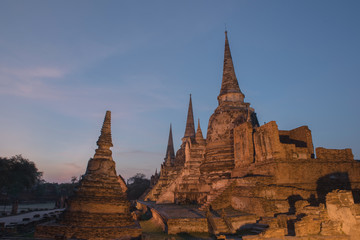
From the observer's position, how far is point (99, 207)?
965 centimetres

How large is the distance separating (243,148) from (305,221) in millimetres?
8884

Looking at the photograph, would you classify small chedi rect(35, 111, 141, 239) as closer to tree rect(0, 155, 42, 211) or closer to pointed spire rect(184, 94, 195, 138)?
pointed spire rect(184, 94, 195, 138)

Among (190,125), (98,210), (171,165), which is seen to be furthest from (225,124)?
(171,165)

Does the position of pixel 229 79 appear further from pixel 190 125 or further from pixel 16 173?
pixel 16 173

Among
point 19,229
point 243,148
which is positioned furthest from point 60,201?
point 243,148

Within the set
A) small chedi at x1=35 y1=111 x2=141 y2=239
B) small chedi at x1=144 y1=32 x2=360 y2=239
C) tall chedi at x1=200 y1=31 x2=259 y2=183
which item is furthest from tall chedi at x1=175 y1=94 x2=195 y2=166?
small chedi at x1=35 y1=111 x2=141 y2=239

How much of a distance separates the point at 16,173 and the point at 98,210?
33781mm

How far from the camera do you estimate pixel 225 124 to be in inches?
844

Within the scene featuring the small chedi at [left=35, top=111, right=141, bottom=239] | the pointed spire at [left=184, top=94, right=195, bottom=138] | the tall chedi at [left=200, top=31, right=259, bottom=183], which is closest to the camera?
the small chedi at [left=35, top=111, right=141, bottom=239]

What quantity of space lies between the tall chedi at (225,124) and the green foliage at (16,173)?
29.5 meters

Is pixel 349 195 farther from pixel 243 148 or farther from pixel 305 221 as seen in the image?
pixel 243 148

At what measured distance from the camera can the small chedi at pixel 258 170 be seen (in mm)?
12156

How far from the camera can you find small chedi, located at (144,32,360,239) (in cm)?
1216

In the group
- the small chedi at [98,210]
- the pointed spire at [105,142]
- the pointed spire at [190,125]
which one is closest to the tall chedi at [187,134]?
the pointed spire at [190,125]
